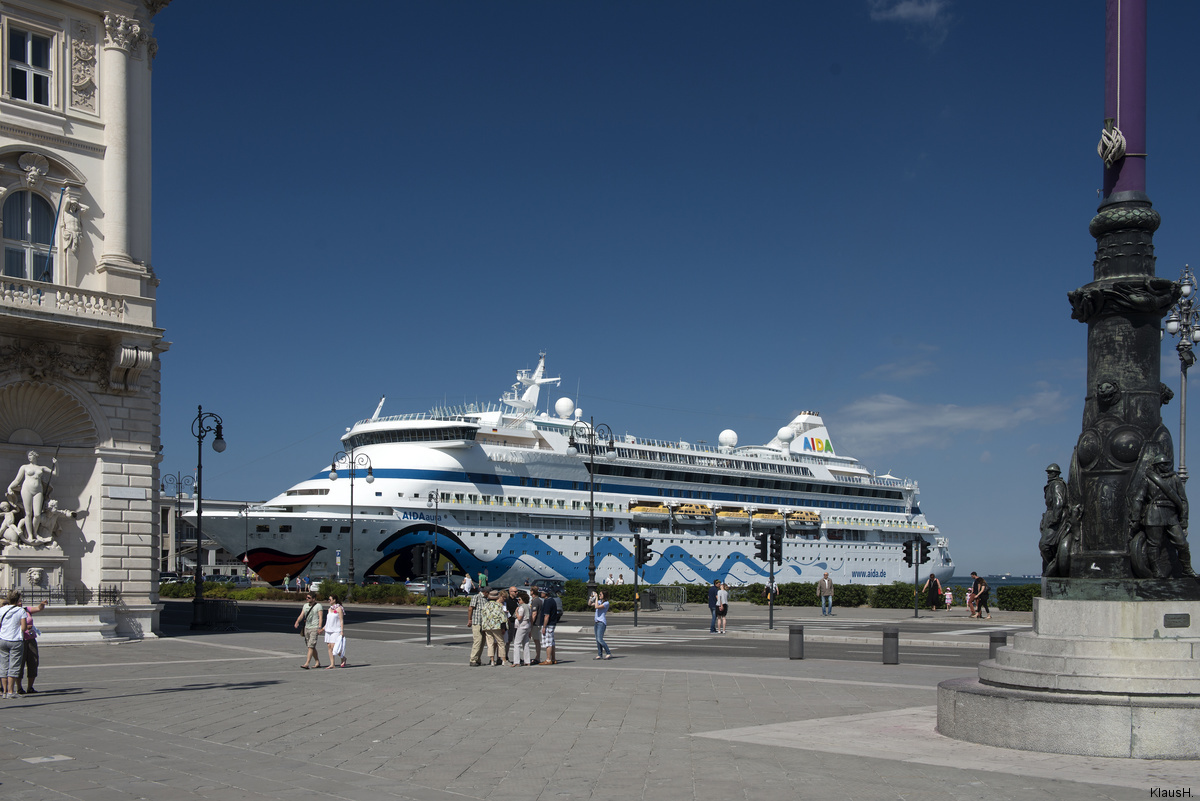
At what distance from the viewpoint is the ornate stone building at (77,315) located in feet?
78.9

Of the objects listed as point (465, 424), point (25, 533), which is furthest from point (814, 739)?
point (465, 424)

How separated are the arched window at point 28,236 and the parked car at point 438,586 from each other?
31.5m

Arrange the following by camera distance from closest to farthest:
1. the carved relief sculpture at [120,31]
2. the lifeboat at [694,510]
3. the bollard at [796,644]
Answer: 1. the bollard at [796,644]
2. the carved relief sculpture at [120,31]
3. the lifeboat at [694,510]

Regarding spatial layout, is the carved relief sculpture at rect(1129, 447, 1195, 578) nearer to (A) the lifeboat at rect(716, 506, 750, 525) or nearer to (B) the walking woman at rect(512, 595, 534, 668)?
(B) the walking woman at rect(512, 595, 534, 668)

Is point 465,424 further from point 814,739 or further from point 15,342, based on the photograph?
point 814,739

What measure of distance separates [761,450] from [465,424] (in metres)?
30.6

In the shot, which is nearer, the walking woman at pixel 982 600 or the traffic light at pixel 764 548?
the traffic light at pixel 764 548

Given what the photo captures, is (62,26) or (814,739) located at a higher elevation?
(62,26)

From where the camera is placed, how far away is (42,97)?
83.5 ft

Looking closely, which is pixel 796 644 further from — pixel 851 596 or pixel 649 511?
pixel 649 511

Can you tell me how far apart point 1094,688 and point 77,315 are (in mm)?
22731

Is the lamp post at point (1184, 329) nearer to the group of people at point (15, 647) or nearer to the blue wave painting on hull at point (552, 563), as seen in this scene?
the group of people at point (15, 647)

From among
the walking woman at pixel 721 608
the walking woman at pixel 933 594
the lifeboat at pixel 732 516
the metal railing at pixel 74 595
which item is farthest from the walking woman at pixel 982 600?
the lifeboat at pixel 732 516

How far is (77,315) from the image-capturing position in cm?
2434
